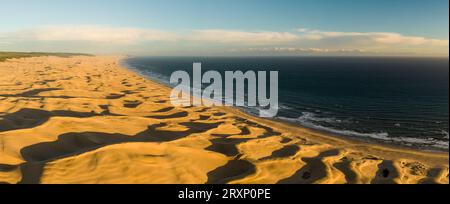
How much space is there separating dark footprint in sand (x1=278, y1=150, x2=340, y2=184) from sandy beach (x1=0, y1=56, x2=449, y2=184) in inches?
1.9

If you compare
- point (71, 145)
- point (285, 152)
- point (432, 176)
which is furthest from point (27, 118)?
point (432, 176)

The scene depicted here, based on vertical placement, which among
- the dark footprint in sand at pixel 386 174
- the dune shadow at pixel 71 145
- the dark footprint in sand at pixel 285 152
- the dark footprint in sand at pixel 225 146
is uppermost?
the dune shadow at pixel 71 145

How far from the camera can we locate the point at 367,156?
65.8ft

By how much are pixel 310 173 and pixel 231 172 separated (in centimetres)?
364

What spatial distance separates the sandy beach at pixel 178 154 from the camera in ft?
42.3

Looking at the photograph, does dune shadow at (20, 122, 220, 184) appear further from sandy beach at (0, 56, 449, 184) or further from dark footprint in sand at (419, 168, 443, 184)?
dark footprint in sand at (419, 168, 443, 184)

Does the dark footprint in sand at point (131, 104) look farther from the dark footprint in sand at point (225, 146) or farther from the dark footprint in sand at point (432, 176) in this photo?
the dark footprint in sand at point (432, 176)

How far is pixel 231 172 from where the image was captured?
1450cm

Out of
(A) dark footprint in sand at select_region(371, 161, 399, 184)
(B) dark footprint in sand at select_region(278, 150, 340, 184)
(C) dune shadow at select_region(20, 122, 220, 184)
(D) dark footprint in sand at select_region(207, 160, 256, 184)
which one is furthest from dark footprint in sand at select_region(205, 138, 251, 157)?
(A) dark footprint in sand at select_region(371, 161, 399, 184)

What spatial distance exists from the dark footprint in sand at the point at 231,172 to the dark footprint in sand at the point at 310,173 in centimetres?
161

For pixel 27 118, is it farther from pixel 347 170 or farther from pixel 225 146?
pixel 347 170

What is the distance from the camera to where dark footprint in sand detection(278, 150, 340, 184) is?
45.5 ft

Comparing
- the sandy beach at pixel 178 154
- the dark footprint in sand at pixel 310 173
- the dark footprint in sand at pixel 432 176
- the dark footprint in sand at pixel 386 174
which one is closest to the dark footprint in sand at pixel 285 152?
the sandy beach at pixel 178 154
